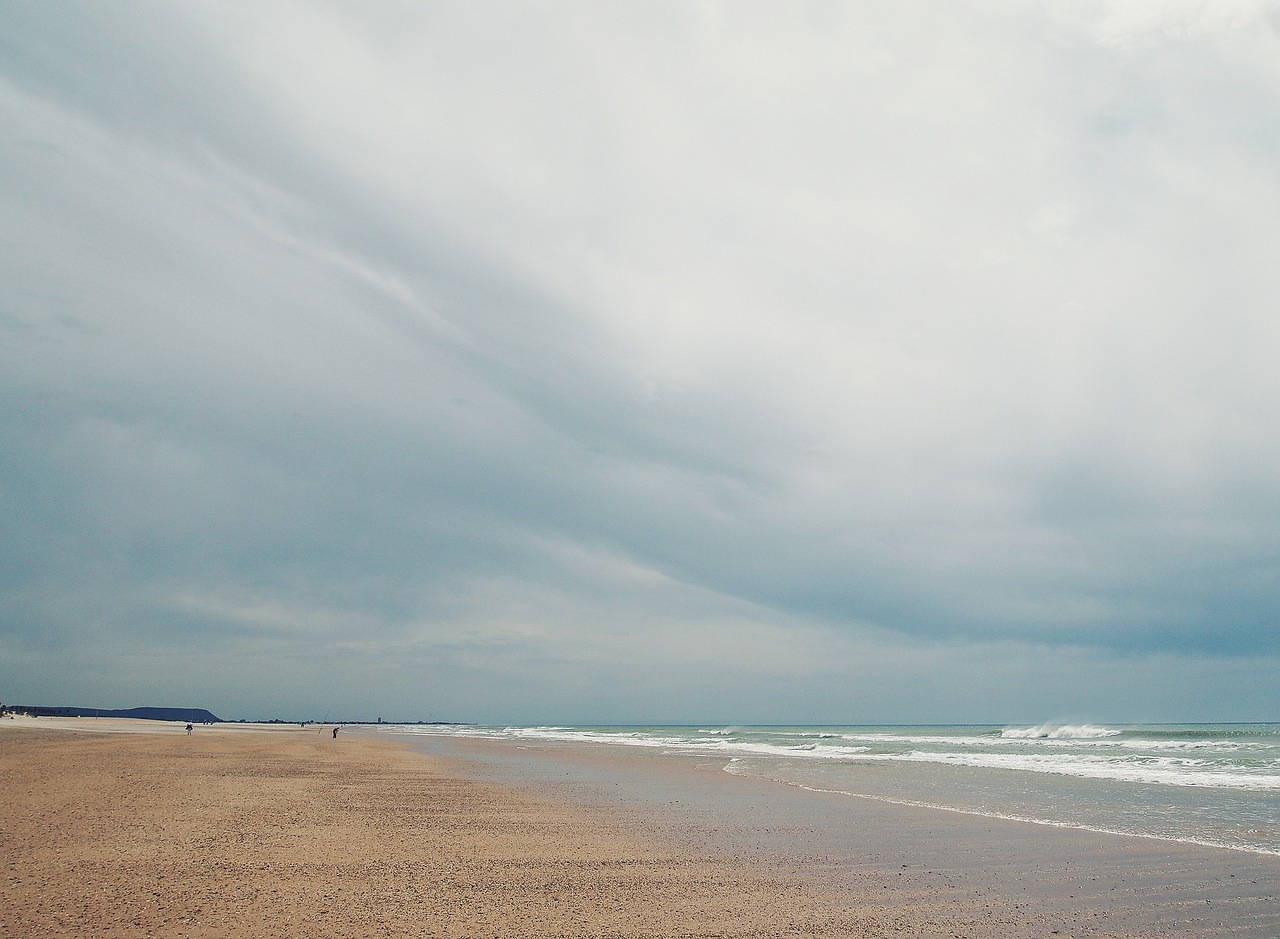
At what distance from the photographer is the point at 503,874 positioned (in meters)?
11.7

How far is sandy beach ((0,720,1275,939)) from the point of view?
9023 mm

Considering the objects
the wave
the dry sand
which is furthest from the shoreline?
the wave

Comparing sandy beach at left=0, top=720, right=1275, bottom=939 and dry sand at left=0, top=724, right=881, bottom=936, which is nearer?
dry sand at left=0, top=724, right=881, bottom=936

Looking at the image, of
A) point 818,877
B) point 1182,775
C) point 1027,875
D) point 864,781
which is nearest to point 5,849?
point 818,877

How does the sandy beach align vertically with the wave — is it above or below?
above

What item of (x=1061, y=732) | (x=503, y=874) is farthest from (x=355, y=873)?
(x=1061, y=732)

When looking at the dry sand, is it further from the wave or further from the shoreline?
the wave

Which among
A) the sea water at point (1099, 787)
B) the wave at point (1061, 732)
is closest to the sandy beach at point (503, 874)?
the sea water at point (1099, 787)

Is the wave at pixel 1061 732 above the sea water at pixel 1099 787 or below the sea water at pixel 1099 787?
below

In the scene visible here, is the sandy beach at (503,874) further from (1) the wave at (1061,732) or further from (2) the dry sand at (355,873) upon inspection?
(1) the wave at (1061,732)

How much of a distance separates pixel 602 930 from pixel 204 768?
1035 inches

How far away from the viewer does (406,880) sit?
36.0 feet

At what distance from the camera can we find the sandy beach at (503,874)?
29.6 ft

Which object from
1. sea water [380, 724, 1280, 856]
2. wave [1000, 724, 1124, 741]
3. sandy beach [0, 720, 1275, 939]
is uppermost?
sandy beach [0, 720, 1275, 939]
